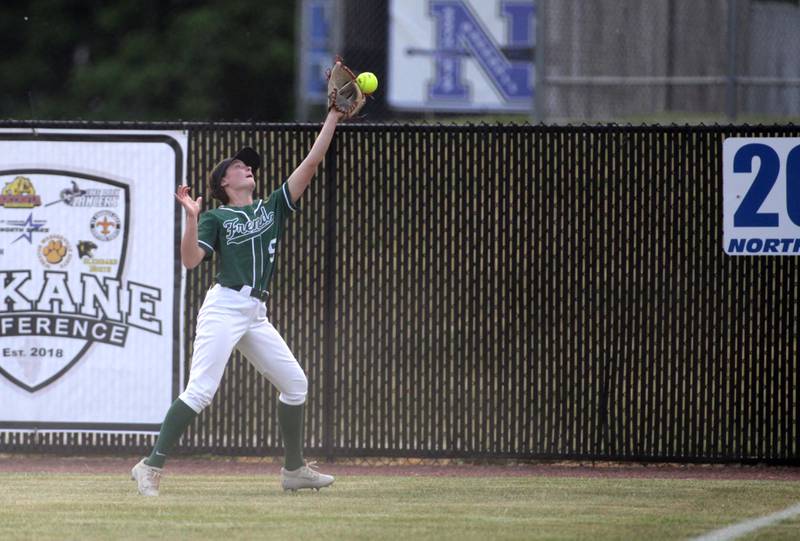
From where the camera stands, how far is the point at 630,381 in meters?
10.4

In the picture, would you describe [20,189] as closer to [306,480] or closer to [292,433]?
[292,433]

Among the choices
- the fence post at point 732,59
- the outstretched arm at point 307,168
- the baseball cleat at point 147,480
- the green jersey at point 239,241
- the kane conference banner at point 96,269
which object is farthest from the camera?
the fence post at point 732,59

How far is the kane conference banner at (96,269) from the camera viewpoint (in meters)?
10.5

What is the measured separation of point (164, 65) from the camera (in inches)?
1515

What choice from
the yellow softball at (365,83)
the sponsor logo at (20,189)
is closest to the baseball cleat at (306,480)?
the yellow softball at (365,83)

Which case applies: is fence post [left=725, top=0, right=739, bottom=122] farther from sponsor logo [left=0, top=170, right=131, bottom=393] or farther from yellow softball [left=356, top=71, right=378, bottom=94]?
sponsor logo [left=0, top=170, right=131, bottom=393]

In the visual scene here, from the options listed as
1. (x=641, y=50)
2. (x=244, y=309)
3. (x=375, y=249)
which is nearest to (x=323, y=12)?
(x=641, y=50)

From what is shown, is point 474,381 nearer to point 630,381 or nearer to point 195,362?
point 630,381

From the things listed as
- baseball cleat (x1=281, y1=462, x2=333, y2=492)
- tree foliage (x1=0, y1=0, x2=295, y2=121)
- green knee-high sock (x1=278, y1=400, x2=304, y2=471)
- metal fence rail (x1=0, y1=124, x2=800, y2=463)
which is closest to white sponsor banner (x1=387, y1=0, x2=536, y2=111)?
metal fence rail (x1=0, y1=124, x2=800, y2=463)

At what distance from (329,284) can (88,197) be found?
1.79 m

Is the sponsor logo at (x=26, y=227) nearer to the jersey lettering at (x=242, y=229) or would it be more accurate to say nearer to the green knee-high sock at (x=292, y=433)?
the jersey lettering at (x=242, y=229)

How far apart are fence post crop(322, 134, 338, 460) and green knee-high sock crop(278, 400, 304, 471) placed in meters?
1.27

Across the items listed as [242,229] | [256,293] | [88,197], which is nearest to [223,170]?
[242,229]

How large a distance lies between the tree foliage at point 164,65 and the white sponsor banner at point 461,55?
18.9 metres
